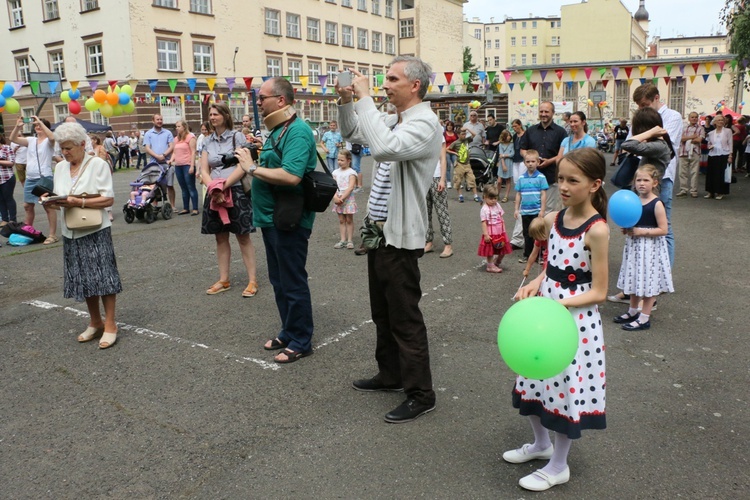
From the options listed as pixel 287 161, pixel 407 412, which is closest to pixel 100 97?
pixel 287 161

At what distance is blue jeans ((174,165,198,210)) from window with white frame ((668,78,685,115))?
36585 mm

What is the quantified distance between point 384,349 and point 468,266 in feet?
13.1

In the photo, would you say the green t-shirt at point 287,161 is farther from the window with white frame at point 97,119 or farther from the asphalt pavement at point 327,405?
the window with white frame at point 97,119

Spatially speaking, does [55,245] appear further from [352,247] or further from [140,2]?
[140,2]

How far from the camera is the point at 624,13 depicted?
67.5 metres

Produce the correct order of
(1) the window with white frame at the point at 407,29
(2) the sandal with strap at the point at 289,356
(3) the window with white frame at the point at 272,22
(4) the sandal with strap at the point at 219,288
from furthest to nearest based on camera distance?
1. (1) the window with white frame at the point at 407,29
2. (3) the window with white frame at the point at 272,22
3. (4) the sandal with strap at the point at 219,288
4. (2) the sandal with strap at the point at 289,356

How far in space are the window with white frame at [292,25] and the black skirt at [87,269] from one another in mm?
42776

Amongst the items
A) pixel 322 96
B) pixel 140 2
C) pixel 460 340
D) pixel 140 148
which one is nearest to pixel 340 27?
pixel 322 96

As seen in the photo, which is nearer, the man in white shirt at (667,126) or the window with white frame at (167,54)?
the man in white shirt at (667,126)

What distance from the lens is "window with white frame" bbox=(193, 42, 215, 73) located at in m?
38.0

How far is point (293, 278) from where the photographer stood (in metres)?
4.60

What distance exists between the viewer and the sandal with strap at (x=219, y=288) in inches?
263

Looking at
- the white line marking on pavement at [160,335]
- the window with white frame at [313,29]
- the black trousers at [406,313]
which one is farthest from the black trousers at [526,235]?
the window with white frame at [313,29]

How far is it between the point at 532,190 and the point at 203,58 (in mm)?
35241
